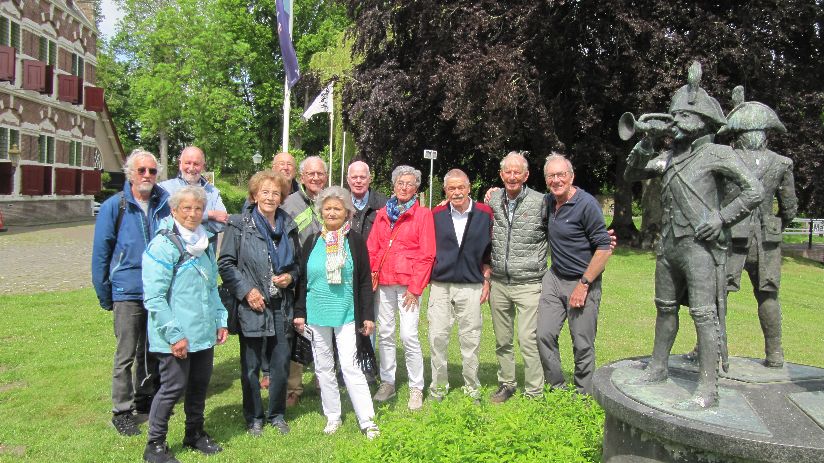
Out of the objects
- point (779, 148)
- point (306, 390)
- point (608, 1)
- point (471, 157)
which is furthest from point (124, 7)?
point (306, 390)

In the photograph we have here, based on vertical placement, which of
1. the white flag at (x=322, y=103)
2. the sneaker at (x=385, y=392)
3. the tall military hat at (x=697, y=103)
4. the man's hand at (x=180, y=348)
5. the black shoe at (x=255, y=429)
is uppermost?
the white flag at (x=322, y=103)

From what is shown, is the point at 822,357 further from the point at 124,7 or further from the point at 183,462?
the point at 124,7

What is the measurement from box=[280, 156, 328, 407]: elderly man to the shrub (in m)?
1.66

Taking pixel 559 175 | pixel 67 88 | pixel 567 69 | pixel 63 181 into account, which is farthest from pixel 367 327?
pixel 67 88

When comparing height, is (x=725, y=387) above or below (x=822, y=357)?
above

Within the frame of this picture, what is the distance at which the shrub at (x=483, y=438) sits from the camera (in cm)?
379

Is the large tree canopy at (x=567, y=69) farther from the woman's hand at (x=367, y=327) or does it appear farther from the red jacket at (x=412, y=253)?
the woman's hand at (x=367, y=327)

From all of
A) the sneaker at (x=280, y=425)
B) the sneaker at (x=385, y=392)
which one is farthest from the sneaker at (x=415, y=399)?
the sneaker at (x=280, y=425)

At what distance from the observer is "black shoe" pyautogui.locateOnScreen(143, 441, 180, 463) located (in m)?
4.56

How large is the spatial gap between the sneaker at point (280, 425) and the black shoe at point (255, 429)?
0.11 metres

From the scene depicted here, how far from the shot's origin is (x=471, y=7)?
17.3 m

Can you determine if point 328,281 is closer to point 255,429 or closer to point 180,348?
point 180,348

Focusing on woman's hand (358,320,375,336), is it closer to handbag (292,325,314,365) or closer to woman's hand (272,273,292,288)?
handbag (292,325,314,365)

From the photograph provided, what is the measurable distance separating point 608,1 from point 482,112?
4087 millimetres
